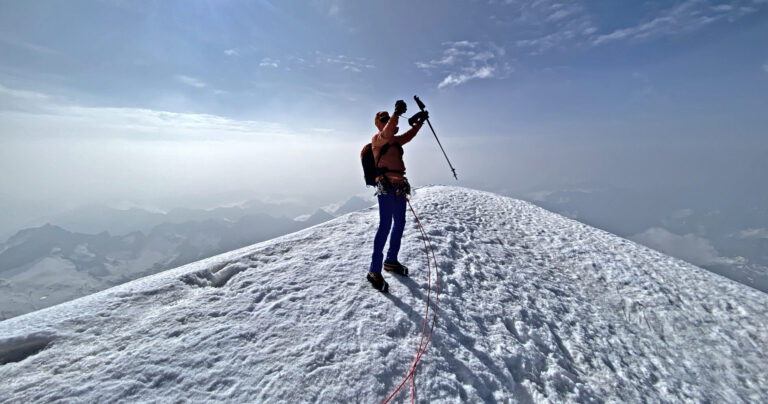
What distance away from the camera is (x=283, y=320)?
6.07 meters

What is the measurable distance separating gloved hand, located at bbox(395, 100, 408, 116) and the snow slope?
4.54 m

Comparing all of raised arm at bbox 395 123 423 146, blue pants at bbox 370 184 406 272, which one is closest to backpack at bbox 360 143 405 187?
blue pants at bbox 370 184 406 272

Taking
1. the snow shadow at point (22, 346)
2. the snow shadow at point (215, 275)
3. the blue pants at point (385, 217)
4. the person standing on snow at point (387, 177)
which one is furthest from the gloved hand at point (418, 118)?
the snow shadow at point (22, 346)

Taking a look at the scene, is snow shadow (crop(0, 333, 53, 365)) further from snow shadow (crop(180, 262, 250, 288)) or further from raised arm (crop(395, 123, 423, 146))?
raised arm (crop(395, 123, 423, 146))

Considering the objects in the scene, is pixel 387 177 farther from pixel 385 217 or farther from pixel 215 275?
pixel 215 275

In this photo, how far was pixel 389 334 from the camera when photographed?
5848 mm

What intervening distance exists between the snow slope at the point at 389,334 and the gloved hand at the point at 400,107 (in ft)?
14.9

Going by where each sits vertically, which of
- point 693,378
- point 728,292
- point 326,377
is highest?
point 326,377

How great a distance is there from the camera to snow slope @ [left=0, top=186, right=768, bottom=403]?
15.3 ft

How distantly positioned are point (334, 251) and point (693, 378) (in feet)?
32.5

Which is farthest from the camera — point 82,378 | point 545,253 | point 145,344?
point 545,253

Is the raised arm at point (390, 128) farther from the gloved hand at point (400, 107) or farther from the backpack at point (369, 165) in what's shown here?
the backpack at point (369, 165)

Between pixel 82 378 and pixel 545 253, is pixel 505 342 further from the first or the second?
pixel 82 378

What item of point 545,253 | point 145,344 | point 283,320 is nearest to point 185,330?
point 145,344
